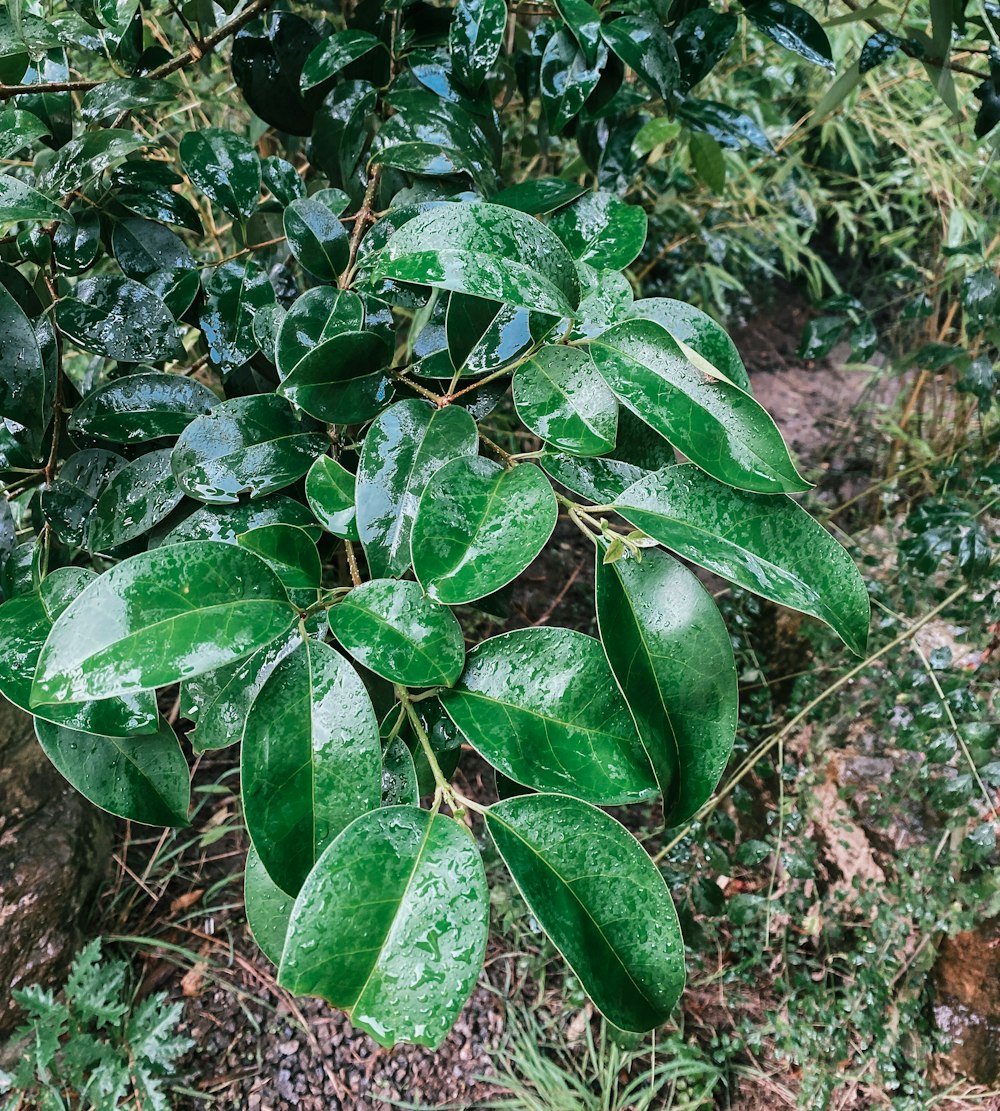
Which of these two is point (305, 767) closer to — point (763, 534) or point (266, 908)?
point (266, 908)

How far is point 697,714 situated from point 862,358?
1.05 meters

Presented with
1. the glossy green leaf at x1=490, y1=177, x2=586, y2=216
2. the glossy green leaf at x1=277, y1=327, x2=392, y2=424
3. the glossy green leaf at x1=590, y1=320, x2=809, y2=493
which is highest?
the glossy green leaf at x1=490, y1=177, x2=586, y2=216

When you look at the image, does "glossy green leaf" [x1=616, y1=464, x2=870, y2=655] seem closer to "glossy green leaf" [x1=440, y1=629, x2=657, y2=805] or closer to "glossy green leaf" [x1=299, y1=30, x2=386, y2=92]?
"glossy green leaf" [x1=440, y1=629, x2=657, y2=805]

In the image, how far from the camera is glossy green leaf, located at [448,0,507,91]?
1.63 ft

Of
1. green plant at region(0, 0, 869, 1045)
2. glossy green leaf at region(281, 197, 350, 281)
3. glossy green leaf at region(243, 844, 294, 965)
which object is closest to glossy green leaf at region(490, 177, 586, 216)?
green plant at region(0, 0, 869, 1045)

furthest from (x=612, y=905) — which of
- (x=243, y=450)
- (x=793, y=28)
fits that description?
(x=793, y=28)

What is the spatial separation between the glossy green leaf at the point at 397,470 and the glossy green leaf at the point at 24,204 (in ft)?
0.72

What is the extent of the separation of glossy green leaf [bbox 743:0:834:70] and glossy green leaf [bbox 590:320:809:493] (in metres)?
0.39

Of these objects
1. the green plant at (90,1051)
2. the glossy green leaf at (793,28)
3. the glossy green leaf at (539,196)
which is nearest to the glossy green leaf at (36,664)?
the glossy green leaf at (539,196)

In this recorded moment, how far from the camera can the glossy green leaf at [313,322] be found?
43 cm

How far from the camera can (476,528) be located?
35 centimetres

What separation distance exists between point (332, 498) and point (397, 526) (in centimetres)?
4

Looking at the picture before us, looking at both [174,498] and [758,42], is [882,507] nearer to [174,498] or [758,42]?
[758,42]

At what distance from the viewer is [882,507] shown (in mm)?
1794
